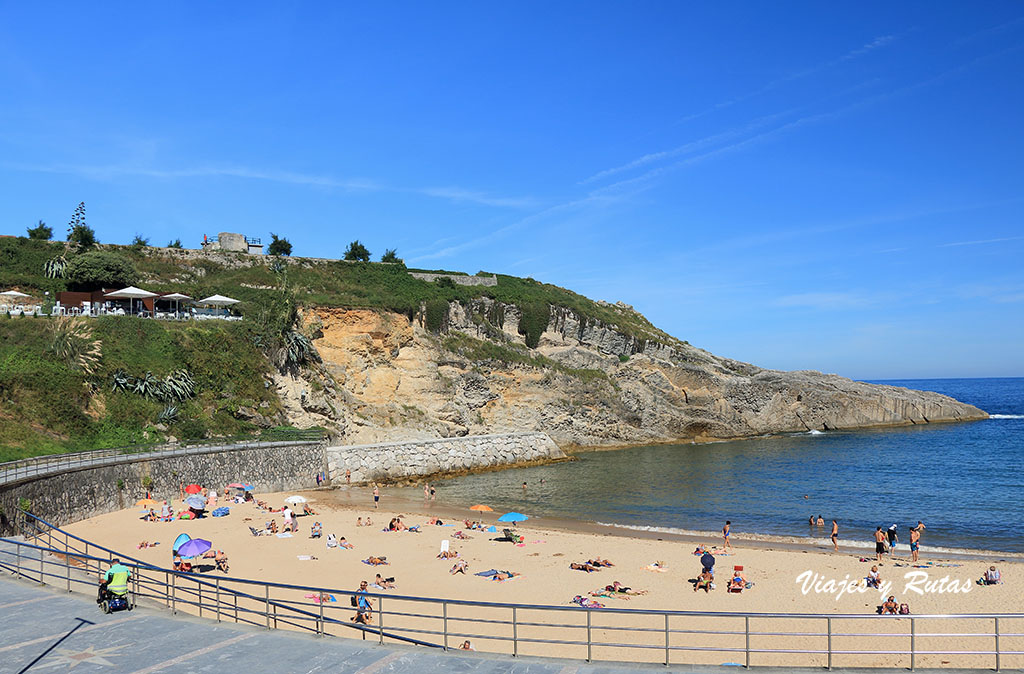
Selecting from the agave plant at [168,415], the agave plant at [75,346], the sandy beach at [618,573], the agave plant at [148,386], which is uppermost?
the agave plant at [75,346]

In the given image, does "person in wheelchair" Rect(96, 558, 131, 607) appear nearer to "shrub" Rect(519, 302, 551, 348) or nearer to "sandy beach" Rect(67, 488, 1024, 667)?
"sandy beach" Rect(67, 488, 1024, 667)

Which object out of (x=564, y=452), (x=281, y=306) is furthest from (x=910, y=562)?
(x=281, y=306)

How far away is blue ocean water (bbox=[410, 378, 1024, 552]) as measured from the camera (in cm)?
3225

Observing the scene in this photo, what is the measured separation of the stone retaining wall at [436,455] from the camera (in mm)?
43094

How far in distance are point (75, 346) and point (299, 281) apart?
25.2 meters

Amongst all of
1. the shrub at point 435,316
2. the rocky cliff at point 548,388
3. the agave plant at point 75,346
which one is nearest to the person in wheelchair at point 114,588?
the agave plant at point 75,346

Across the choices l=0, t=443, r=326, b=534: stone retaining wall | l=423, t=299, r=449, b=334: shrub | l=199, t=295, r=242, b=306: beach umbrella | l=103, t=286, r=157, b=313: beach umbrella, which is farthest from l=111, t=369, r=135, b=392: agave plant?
l=423, t=299, r=449, b=334: shrub

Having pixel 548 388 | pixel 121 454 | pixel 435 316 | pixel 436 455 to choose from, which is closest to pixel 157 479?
pixel 121 454

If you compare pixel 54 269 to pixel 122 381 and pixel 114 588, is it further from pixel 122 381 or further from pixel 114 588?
pixel 114 588

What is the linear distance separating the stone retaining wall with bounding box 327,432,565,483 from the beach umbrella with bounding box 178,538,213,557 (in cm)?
1904

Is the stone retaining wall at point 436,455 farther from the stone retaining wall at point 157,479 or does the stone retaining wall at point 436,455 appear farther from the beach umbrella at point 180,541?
the beach umbrella at point 180,541

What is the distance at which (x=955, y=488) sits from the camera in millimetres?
39875

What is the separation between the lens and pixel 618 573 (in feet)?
76.8

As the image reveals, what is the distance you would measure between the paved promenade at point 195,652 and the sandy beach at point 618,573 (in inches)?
153
